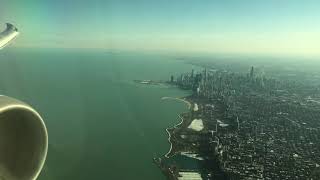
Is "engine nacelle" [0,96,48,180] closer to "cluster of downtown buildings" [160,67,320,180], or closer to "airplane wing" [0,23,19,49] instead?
"airplane wing" [0,23,19,49]

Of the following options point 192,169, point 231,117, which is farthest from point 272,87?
point 192,169

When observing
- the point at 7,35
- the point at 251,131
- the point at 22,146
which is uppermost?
the point at 7,35

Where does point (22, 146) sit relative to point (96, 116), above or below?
above

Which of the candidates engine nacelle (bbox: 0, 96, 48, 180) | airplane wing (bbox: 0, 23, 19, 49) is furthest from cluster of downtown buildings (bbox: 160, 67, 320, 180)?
engine nacelle (bbox: 0, 96, 48, 180)

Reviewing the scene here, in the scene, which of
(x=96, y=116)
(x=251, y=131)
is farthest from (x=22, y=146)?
(x=251, y=131)

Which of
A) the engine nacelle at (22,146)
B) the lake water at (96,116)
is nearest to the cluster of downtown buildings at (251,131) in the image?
the lake water at (96,116)

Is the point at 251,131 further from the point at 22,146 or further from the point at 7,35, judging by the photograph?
the point at 22,146

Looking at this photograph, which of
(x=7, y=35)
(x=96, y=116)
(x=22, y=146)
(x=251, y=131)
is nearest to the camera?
(x=22, y=146)
